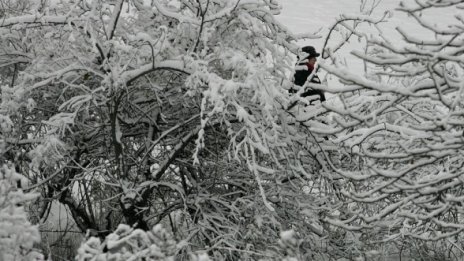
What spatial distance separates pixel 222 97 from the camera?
5.95 metres

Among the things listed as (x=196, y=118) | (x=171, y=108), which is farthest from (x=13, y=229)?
(x=171, y=108)

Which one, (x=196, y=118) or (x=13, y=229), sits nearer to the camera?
(x=13, y=229)

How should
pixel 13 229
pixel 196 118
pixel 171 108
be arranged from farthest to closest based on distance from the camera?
1. pixel 171 108
2. pixel 196 118
3. pixel 13 229

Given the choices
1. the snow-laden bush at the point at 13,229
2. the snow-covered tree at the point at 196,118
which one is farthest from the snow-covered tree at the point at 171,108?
the snow-laden bush at the point at 13,229

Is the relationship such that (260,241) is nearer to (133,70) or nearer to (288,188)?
(288,188)

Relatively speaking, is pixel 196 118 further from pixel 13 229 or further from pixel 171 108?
pixel 13 229

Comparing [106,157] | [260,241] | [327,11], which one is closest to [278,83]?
[260,241]

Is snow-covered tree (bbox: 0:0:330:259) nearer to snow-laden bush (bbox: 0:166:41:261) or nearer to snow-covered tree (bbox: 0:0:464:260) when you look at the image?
snow-covered tree (bbox: 0:0:464:260)

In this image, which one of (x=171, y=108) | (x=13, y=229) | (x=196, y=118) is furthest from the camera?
(x=171, y=108)

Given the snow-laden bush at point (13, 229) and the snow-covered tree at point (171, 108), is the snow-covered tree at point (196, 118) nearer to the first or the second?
the snow-covered tree at point (171, 108)

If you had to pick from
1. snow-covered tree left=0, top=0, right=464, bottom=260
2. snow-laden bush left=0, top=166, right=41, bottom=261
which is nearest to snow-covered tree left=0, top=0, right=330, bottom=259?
snow-covered tree left=0, top=0, right=464, bottom=260

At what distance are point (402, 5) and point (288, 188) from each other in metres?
3.65

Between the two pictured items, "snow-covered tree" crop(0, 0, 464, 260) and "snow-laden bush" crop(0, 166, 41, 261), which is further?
"snow-covered tree" crop(0, 0, 464, 260)

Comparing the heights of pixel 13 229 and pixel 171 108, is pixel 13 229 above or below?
above
